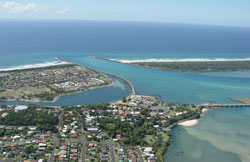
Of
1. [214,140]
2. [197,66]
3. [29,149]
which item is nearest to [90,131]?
[29,149]

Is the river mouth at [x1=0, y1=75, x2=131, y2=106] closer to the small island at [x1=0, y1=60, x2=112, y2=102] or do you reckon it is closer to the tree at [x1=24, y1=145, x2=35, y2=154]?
the small island at [x1=0, y1=60, x2=112, y2=102]

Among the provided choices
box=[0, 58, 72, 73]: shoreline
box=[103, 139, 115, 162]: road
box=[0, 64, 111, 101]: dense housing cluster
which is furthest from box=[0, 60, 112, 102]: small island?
box=[103, 139, 115, 162]: road

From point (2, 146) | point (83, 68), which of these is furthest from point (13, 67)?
point (2, 146)

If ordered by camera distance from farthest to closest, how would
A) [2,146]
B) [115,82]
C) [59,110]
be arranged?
[115,82] → [59,110] → [2,146]

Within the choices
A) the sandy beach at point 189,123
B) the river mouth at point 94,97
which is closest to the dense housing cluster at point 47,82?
the river mouth at point 94,97

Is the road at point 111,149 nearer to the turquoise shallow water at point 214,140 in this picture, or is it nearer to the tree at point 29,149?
the turquoise shallow water at point 214,140

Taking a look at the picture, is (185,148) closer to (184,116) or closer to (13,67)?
(184,116)

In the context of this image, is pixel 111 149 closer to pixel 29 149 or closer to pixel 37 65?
pixel 29 149
